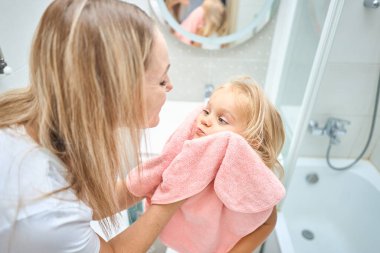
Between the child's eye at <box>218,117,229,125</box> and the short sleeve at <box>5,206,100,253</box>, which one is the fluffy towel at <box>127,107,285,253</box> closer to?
the child's eye at <box>218,117,229,125</box>

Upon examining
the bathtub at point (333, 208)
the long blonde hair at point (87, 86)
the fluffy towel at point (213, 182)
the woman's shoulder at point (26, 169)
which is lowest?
the bathtub at point (333, 208)

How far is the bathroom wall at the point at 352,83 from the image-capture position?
3.89 feet

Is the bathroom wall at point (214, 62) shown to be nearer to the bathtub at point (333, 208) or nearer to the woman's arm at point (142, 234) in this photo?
the bathtub at point (333, 208)

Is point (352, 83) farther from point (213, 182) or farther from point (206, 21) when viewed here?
point (213, 182)

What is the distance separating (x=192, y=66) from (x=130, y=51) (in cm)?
97

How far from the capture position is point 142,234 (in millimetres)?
632

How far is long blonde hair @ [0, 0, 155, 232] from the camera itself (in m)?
0.46

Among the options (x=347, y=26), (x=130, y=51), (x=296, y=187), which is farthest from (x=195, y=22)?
(x=296, y=187)

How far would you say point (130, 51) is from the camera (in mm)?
489

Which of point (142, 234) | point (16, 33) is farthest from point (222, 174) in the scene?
point (16, 33)

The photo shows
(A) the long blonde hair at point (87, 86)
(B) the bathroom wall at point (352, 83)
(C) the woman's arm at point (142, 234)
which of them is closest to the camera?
(A) the long blonde hair at point (87, 86)

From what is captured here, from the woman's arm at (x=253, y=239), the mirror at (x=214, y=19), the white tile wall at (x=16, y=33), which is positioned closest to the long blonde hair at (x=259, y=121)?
the woman's arm at (x=253, y=239)

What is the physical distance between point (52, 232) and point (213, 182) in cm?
41

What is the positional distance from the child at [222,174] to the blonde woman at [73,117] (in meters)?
0.15
